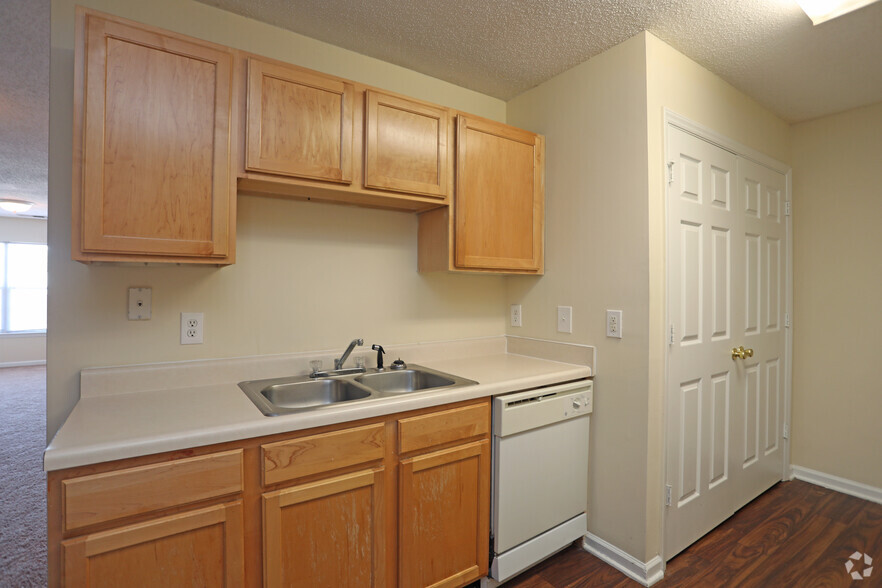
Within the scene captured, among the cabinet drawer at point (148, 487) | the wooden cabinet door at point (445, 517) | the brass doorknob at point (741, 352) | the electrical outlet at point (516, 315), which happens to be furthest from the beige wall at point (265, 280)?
the brass doorknob at point (741, 352)

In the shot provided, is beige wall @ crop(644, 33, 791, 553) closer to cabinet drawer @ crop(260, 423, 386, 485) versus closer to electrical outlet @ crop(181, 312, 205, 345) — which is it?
cabinet drawer @ crop(260, 423, 386, 485)

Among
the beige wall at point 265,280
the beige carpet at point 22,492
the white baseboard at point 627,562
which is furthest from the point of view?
the beige carpet at point 22,492

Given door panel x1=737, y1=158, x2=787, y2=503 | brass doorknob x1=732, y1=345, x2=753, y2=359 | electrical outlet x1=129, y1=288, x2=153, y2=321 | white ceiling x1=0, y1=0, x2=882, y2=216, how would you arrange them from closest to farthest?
electrical outlet x1=129, y1=288, x2=153, y2=321, white ceiling x1=0, y1=0, x2=882, y2=216, brass doorknob x1=732, y1=345, x2=753, y2=359, door panel x1=737, y1=158, x2=787, y2=503

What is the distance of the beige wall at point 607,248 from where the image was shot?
6.43 feet

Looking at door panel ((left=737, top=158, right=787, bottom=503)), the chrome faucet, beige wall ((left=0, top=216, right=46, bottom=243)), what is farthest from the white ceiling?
beige wall ((left=0, top=216, right=46, bottom=243))

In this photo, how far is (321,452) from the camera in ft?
4.62

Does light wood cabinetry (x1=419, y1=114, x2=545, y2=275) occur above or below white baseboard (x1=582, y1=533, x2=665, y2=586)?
above

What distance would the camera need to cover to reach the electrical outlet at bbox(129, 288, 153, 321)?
1660 millimetres

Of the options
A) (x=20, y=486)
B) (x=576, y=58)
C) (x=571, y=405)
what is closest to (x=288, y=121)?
(x=576, y=58)

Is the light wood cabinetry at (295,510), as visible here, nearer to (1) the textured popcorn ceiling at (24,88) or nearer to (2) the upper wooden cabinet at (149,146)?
(2) the upper wooden cabinet at (149,146)

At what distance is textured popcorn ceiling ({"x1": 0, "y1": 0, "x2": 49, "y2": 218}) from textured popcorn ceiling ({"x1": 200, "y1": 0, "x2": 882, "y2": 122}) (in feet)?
2.55

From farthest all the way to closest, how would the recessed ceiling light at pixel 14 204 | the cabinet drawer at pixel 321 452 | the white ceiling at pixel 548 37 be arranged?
the recessed ceiling light at pixel 14 204 < the white ceiling at pixel 548 37 < the cabinet drawer at pixel 321 452

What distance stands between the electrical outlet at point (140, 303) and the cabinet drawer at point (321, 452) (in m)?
0.80

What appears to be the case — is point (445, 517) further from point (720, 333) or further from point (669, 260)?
point (720, 333)
